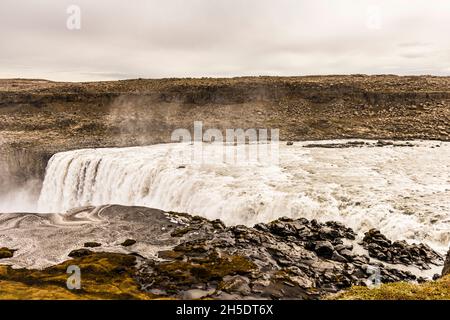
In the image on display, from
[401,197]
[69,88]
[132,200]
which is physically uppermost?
[69,88]

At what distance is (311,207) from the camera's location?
927 inches

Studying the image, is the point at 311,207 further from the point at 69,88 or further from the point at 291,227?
the point at 69,88

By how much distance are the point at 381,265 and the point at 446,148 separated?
90.9ft

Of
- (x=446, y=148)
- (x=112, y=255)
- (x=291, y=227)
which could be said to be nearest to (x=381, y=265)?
(x=291, y=227)

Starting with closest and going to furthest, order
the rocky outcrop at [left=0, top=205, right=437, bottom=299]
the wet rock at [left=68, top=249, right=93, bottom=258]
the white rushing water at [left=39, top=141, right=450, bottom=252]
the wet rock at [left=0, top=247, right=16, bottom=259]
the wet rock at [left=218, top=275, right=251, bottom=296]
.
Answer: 1. the wet rock at [left=218, top=275, right=251, bottom=296]
2. the rocky outcrop at [left=0, top=205, right=437, bottom=299]
3. the wet rock at [left=68, top=249, right=93, bottom=258]
4. the wet rock at [left=0, top=247, right=16, bottom=259]
5. the white rushing water at [left=39, top=141, right=450, bottom=252]

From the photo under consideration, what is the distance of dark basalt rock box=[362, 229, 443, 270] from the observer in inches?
677

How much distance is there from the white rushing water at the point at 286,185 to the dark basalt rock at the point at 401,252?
2.97 ft

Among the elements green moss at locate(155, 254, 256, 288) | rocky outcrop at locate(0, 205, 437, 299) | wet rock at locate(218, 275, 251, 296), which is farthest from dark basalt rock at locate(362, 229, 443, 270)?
wet rock at locate(218, 275, 251, 296)

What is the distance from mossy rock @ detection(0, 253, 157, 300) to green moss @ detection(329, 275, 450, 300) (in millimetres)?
7613

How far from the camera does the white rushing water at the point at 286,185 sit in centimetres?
2147

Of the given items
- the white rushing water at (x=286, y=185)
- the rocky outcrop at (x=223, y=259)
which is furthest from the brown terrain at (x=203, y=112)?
the rocky outcrop at (x=223, y=259)

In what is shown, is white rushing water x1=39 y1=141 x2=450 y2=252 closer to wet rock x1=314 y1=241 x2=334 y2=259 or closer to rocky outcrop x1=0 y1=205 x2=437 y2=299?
rocky outcrop x1=0 y1=205 x2=437 y2=299

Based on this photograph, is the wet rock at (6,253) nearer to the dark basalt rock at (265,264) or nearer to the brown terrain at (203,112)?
the dark basalt rock at (265,264)

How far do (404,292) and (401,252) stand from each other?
22.8ft
